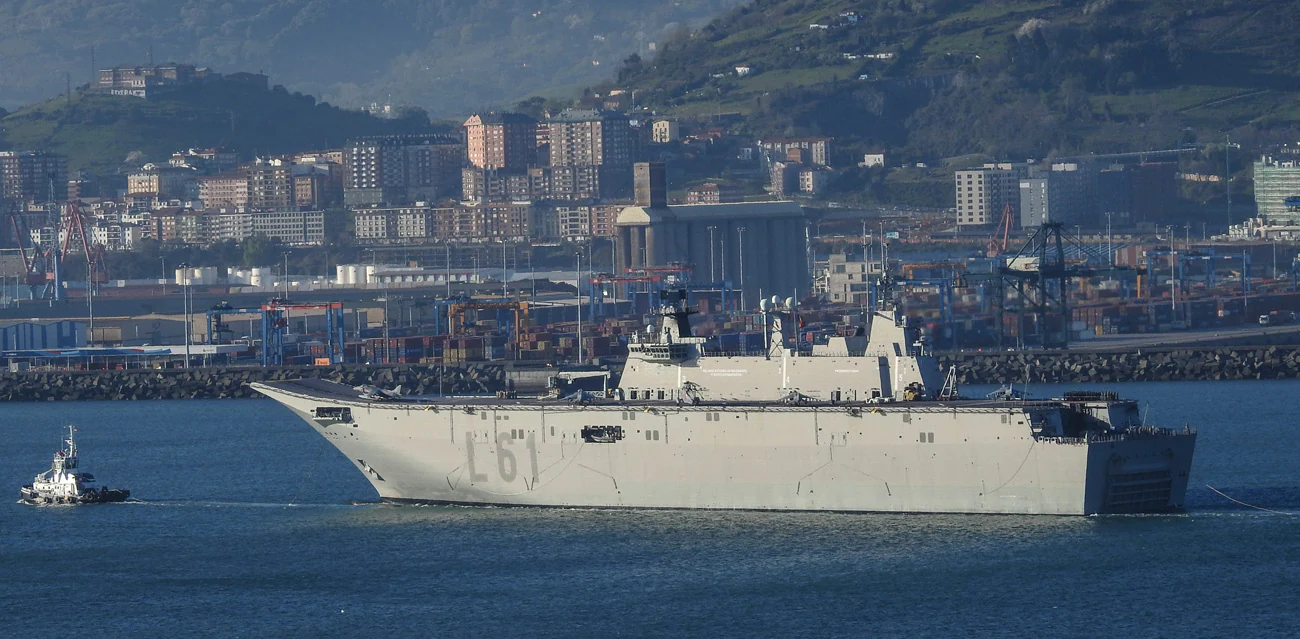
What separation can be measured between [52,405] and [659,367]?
37.0 metres

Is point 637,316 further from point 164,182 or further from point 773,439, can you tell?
point 164,182

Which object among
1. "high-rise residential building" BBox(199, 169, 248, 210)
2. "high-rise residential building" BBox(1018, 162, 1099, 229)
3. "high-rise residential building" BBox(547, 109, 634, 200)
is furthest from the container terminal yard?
"high-rise residential building" BBox(199, 169, 248, 210)

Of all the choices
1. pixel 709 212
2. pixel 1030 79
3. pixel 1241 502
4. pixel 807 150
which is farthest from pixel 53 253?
pixel 1241 502

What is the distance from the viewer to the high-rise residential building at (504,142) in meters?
185

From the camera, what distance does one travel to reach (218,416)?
6188cm

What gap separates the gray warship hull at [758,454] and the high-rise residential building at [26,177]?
147193mm

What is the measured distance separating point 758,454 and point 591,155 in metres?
143

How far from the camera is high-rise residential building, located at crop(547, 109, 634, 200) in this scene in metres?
176

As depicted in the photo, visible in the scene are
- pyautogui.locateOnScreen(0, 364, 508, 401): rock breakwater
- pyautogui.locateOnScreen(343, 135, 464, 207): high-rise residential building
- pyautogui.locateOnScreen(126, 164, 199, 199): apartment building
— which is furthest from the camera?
pyautogui.locateOnScreen(126, 164, 199, 199): apartment building

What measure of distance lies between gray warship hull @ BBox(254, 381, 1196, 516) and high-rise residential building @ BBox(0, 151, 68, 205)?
14719 centimetres

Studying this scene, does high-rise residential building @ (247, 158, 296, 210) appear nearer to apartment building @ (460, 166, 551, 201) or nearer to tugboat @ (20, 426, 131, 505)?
apartment building @ (460, 166, 551, 201)

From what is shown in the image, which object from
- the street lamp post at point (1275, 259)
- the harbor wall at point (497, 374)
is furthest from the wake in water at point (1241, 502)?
the street lamp post at point (1275, 259)

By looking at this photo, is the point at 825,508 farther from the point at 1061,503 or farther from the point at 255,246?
the point at 255,246

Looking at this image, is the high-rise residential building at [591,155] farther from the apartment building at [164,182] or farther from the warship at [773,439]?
the warship at [773,439]
